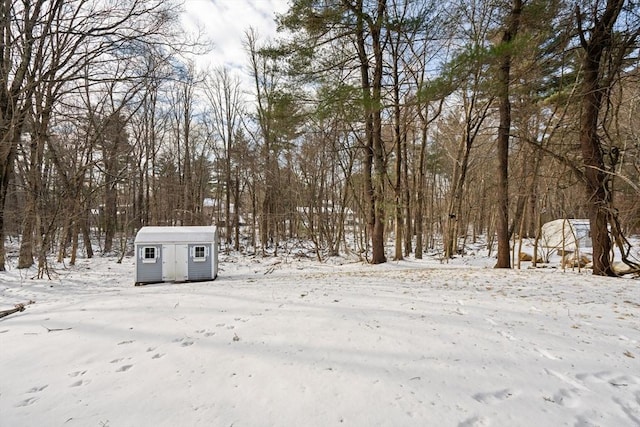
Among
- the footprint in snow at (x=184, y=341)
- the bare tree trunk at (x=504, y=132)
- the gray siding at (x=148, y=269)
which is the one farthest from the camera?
the gray siding at (x=148, y=269)

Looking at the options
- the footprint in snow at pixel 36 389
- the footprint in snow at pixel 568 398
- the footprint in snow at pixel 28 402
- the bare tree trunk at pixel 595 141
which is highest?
the bare tree trunk at pixel 595 141

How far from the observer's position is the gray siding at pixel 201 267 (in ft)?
29.3

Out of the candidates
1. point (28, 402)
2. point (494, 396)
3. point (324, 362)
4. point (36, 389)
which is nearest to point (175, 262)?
point (36, 389)

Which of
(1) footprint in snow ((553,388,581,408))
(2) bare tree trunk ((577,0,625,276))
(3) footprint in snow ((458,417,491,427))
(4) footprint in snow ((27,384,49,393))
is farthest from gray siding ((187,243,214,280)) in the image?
(2) bare tree trunk ((577,0,625,276))

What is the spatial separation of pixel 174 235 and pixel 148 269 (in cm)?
118

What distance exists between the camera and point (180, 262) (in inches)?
350

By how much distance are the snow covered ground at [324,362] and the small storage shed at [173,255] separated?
4655 millimetres

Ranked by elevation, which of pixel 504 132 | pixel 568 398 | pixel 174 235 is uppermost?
pixel 504 132

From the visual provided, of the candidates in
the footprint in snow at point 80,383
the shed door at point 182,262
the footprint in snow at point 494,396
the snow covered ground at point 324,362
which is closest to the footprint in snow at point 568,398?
the snow covered ground at point 324,362

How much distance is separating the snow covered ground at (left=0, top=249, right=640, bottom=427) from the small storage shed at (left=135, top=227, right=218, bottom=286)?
4.65m

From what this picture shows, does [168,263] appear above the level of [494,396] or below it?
above

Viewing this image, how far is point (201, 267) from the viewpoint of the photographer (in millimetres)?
9016

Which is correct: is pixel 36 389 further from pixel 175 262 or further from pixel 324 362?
pixel 175 262

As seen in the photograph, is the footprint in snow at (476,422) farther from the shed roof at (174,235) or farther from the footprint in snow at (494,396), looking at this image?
the shed roof at (174,235)
